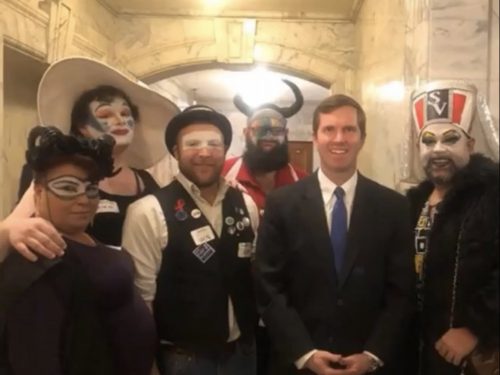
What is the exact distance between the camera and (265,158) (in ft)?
10.0

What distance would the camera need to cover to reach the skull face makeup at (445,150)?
1.97m

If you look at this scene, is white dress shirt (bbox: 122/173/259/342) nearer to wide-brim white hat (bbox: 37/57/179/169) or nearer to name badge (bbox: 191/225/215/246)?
name badge (bbox: 191/225/215/246)

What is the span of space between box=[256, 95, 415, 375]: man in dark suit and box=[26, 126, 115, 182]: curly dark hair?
0.55 meters

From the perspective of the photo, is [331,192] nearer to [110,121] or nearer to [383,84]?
[110,121]

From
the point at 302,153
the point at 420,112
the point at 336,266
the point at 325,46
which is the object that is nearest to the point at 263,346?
the point at 336,266

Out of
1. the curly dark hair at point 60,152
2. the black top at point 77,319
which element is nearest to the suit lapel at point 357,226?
the black top at point 77,319

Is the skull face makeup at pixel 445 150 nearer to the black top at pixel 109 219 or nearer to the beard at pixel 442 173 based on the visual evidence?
the beard at pixel 442 173

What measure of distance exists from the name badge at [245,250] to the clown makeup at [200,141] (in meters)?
0.35

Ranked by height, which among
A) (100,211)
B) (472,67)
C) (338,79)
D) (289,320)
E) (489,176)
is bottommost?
(289,320)

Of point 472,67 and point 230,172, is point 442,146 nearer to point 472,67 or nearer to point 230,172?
point 472,67

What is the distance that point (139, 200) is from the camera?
83.7 inches

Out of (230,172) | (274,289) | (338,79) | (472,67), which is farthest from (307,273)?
(338,79)

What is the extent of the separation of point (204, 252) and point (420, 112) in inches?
34.1

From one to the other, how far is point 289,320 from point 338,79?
3.41 metres
